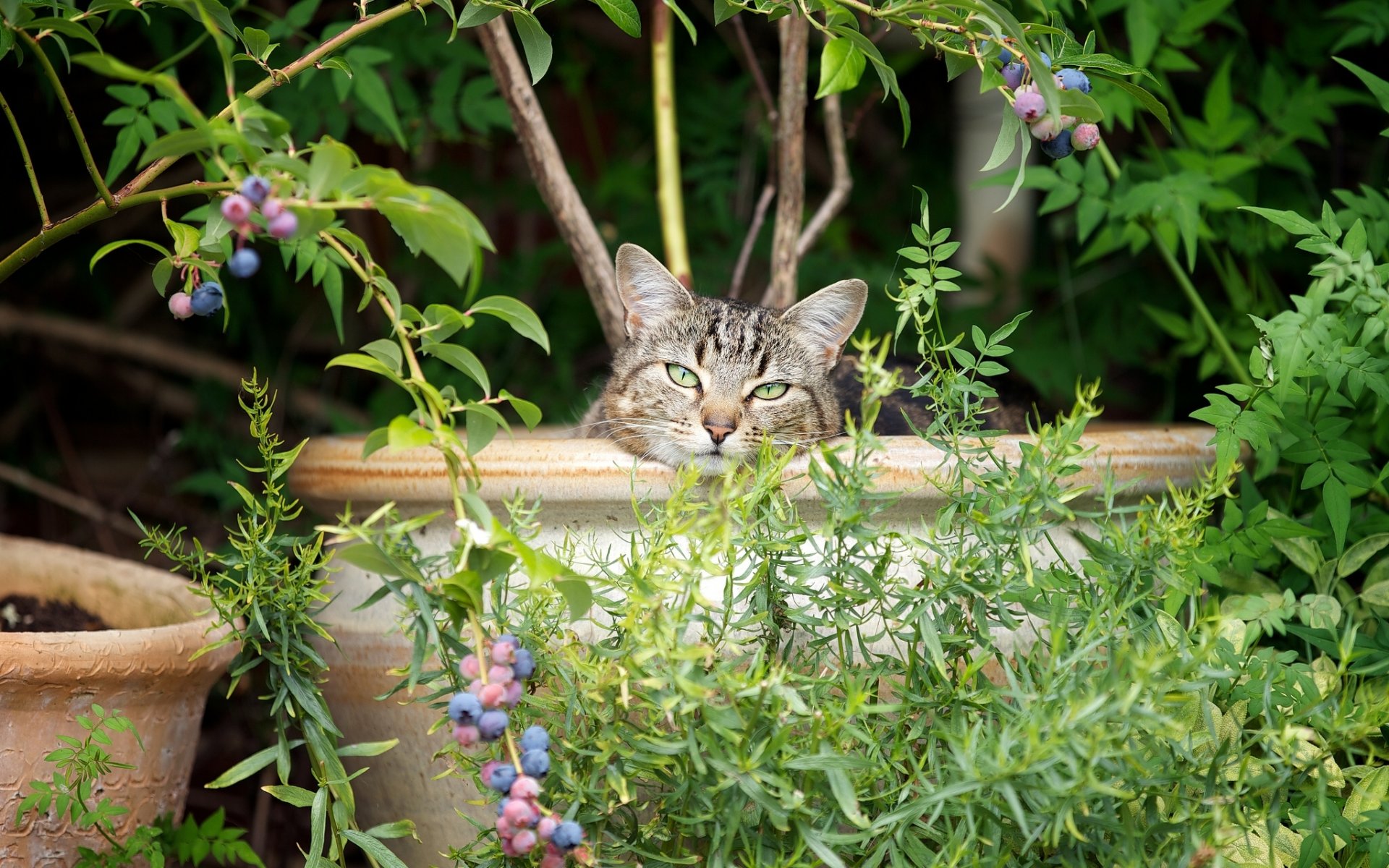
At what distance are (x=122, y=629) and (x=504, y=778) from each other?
40.6 inches

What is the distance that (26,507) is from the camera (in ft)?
10.3

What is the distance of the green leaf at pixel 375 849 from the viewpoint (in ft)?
3.93

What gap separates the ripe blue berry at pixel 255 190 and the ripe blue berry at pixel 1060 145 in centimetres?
79

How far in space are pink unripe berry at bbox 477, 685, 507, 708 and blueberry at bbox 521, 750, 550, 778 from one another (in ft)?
0.19

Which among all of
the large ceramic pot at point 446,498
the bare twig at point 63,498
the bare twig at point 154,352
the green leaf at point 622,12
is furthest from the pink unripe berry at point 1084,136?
the bare twig at point 63,498

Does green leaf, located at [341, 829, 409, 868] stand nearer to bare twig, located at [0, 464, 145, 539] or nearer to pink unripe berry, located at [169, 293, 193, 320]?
Result: pink unripe berry, located at [169, 293, 193, 320]

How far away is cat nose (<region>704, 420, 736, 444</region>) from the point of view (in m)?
1.74

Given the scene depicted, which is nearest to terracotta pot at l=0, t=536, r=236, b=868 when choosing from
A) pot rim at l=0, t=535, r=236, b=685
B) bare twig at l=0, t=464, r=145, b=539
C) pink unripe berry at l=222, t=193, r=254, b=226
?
pot rim at l=0, t=535, r=236, b=685

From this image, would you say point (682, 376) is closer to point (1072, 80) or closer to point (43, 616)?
point (1072, 80)

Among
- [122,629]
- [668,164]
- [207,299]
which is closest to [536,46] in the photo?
[207,299]

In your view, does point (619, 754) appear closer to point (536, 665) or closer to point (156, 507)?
point (536, 665)

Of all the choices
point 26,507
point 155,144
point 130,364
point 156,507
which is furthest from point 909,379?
point 26,507

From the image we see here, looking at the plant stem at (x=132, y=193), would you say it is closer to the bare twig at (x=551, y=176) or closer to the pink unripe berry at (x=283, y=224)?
the pink unripe berry at (x=283, y=224)

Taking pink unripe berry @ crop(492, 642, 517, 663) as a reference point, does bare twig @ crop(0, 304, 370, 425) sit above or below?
above
